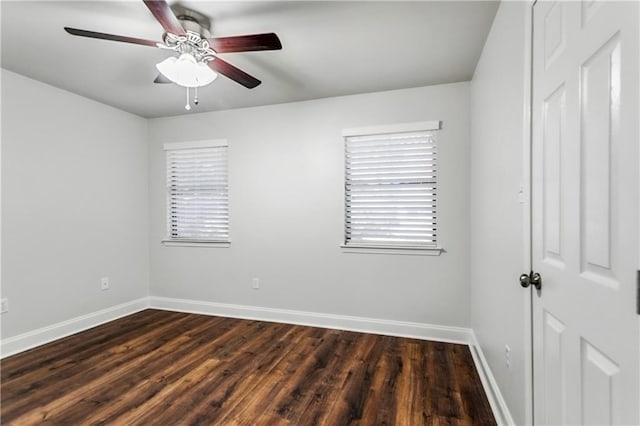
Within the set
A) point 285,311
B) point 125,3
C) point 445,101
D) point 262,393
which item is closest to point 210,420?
point 262,393

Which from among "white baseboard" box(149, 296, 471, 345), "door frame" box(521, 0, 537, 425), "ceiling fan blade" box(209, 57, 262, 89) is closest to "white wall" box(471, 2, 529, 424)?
"door frame" box(521, 0, 537, 425)

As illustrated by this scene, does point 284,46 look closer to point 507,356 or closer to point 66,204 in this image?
point 507,356

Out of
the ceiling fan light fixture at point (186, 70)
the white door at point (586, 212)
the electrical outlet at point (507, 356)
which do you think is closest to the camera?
the white door at point (586, 212)

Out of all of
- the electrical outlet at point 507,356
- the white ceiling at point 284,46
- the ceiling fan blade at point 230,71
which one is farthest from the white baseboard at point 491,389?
the ceiling fan blade at point 230,71

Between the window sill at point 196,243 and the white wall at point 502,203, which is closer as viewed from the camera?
the white wall at point 502,203

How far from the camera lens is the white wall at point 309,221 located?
2.88 m

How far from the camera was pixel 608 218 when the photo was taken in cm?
78

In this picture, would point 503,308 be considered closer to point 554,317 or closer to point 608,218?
point 554,317

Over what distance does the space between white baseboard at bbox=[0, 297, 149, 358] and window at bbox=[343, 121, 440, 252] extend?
9.19 ft

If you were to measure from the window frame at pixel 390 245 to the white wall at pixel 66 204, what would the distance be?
2669mm

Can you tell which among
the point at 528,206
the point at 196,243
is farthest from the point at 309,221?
the point at 528,206

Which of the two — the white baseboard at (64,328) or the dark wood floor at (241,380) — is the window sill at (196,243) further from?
the dark wood floor at (241,380)

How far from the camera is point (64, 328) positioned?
301cm

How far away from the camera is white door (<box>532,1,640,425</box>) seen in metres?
0.70
